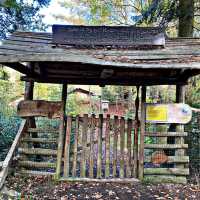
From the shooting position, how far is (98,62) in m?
6.02

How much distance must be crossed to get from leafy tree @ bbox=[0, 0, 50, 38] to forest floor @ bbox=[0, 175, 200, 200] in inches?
251

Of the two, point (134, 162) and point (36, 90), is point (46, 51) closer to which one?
point (134, 162)

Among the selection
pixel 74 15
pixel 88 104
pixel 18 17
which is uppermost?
pixel 74 15

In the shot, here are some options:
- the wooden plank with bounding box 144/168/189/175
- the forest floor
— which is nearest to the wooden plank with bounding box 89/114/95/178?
the forest floor

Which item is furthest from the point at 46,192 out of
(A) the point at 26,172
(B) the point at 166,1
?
(B) the point at 166,1

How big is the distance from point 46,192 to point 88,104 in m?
14.8

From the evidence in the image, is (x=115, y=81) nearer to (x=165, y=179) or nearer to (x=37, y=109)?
(x=37, y=109)

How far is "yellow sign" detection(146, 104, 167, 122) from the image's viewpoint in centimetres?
739

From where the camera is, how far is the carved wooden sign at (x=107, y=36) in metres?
7.29

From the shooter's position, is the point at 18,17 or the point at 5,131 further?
the point at 18,17

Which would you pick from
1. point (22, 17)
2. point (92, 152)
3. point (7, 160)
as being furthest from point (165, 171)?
point (22, 17)

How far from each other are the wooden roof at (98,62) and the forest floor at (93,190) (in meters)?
2.33

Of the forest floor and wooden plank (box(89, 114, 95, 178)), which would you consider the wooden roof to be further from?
the forest floor

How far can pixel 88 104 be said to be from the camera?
21172mm
